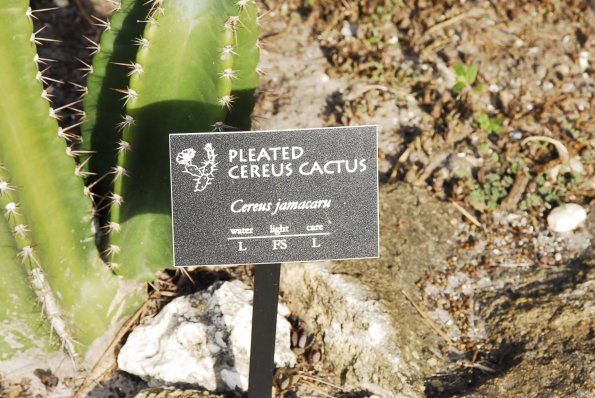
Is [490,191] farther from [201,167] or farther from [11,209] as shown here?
[11,209]

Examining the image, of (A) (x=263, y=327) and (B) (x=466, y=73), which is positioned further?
(B) (x=466, y=73)

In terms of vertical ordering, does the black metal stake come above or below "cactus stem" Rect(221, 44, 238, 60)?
below

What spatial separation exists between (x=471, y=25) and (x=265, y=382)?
2.29 metres

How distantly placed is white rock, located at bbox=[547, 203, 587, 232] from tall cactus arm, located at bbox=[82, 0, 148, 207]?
167cm

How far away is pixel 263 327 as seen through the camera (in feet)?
6.08

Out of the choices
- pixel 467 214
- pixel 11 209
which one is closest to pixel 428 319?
pixel 467 214

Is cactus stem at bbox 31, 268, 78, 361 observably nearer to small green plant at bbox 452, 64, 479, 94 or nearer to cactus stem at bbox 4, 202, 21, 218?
cactus stem at bbox 4, 202, 21, 218

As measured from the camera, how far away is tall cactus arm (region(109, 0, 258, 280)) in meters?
1.88

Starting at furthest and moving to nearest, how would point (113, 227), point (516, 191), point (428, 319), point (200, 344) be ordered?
point (516, 191) → point (428, 319) → point (200, 344) → point (113, 227)

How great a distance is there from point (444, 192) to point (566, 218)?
477mm

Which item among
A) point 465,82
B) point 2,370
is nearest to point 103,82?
point 2,370

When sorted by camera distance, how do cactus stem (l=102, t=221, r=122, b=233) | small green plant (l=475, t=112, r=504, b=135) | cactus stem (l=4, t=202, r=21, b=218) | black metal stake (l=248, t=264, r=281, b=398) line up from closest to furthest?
black metal stake (l=248, t=264, r=281, b=398)
cactus stem (l=4, t=202, r=21, b=218)
cactus stem (l=102, t=221, r=122, b=233)
small green plant (l=475, t=112, r=504, b=135)

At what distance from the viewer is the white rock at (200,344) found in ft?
7.12

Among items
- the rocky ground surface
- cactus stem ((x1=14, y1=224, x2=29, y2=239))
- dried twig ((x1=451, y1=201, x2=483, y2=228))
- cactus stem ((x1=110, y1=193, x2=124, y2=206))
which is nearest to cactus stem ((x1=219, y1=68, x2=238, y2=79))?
cactus stem ((x1=110, y1=193, x2=124, y2=206))
